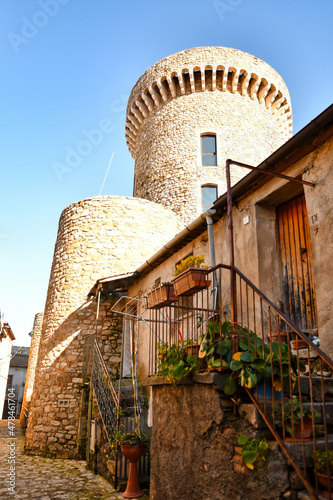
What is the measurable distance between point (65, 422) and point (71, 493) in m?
4.04

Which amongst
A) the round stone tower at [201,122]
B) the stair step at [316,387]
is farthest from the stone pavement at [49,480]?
the round stone tower at [201,122]

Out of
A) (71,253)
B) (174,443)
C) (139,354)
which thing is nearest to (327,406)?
(174,443)

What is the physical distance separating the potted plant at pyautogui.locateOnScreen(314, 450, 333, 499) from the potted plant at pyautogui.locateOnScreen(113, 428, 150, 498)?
13.3 ft

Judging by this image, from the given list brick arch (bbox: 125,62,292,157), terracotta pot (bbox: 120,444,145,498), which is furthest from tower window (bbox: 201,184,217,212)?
terracotta pot (bbox: 120,444,145,498)

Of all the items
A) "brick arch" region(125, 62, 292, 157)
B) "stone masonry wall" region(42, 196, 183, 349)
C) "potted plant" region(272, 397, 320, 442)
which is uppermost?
"brick arch" region(125, 62, 292, 157)

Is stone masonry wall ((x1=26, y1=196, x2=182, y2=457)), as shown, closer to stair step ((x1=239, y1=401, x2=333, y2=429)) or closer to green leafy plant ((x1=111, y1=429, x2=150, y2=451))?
green leafy plant ((x1=111, y1=429, x2=150, y2=451))

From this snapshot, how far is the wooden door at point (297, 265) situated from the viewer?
5625 mm

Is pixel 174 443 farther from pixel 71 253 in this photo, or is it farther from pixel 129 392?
pixel 71 253

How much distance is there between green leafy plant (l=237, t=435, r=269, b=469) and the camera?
3311mm

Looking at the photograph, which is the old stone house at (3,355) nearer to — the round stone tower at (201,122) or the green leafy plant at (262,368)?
the round stone tower at (201,122)

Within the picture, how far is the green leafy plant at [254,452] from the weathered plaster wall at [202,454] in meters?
0.06

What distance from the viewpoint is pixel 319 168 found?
5156 millimetres

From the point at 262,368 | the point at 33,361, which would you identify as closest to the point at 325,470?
the point at 262,368

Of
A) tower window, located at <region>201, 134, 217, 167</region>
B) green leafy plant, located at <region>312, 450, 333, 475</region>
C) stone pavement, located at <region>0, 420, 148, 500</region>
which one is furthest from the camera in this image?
tower window, located at <region>201, 134, 217, 167</region>
